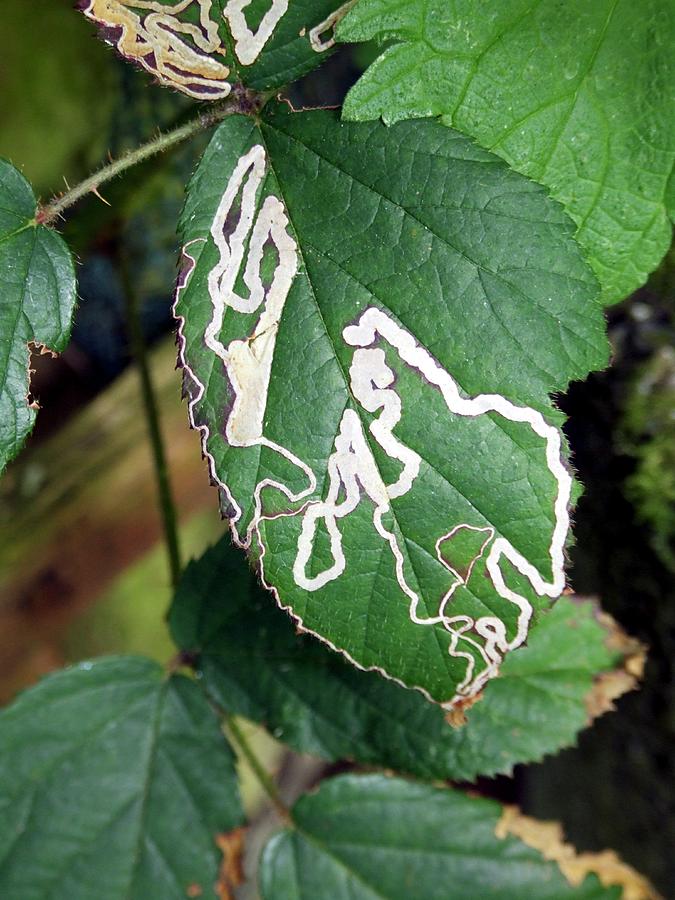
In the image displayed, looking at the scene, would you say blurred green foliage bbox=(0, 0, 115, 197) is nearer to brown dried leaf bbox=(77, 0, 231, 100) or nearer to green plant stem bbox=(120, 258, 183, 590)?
green plant stem bbox=(120, 258, 183, 590)

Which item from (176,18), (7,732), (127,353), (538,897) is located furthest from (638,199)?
(127,353)

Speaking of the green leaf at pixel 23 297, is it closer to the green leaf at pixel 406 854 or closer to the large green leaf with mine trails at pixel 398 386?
the large green leaf with mine trails at pixel 398 386

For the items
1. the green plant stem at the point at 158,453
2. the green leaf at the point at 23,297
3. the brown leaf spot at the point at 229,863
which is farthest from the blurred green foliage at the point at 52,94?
the brown leaf spot at the point at 229,863

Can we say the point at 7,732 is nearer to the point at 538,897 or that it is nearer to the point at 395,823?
the point at 395,823

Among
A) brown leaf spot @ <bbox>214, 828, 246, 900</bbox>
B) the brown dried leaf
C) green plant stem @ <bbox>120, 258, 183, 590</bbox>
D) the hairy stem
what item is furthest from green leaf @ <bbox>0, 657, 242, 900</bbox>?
the brown dried leaf

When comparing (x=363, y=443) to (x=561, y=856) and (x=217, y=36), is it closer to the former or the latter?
(x=217, y=36)

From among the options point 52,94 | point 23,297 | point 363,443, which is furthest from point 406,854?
point 52,94
